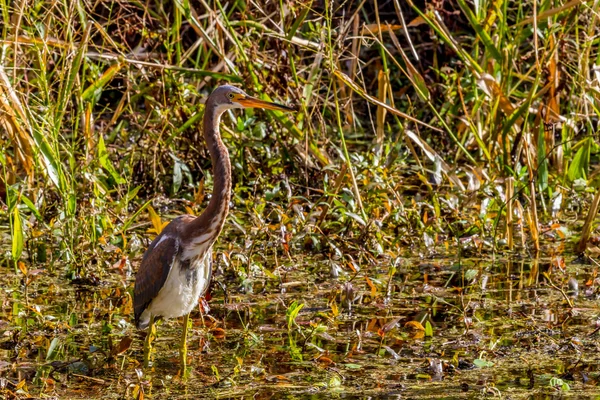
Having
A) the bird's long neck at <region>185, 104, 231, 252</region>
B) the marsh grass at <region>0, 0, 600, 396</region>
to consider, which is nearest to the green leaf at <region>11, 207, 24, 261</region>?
the marsh grass at <region>0, 0, 600, 396</region>

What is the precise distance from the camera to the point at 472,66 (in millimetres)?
5980

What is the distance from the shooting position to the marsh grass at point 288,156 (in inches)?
207

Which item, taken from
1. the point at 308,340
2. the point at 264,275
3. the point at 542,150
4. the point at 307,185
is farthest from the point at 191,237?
the point at 542,150

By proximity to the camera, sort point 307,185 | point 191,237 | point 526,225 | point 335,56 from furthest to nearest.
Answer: point 307,185, point 526,225, point 335,56, point 191,237

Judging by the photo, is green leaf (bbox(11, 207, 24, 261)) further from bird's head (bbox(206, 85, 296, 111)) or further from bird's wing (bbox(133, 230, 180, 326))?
bird's head (bbox(206, 85, 296, 111))

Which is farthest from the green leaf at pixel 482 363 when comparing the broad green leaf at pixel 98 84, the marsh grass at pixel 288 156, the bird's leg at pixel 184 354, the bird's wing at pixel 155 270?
the broad green leaf at pixel 98 84

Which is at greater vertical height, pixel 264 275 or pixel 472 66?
pixel 472 66

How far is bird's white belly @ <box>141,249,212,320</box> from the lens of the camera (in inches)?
173

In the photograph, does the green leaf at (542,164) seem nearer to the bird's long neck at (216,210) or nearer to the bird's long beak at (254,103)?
the bird's long beak at (254,103)

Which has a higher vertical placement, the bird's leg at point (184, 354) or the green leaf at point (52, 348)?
the bird's leg at point (184, 354)

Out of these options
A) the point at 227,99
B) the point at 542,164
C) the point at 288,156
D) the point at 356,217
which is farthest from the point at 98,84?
the point at 542,164

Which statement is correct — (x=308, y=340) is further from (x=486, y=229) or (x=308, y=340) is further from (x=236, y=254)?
(x=486, y=229)

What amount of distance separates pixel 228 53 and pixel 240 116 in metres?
0.43

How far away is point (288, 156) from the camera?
21.1ft
